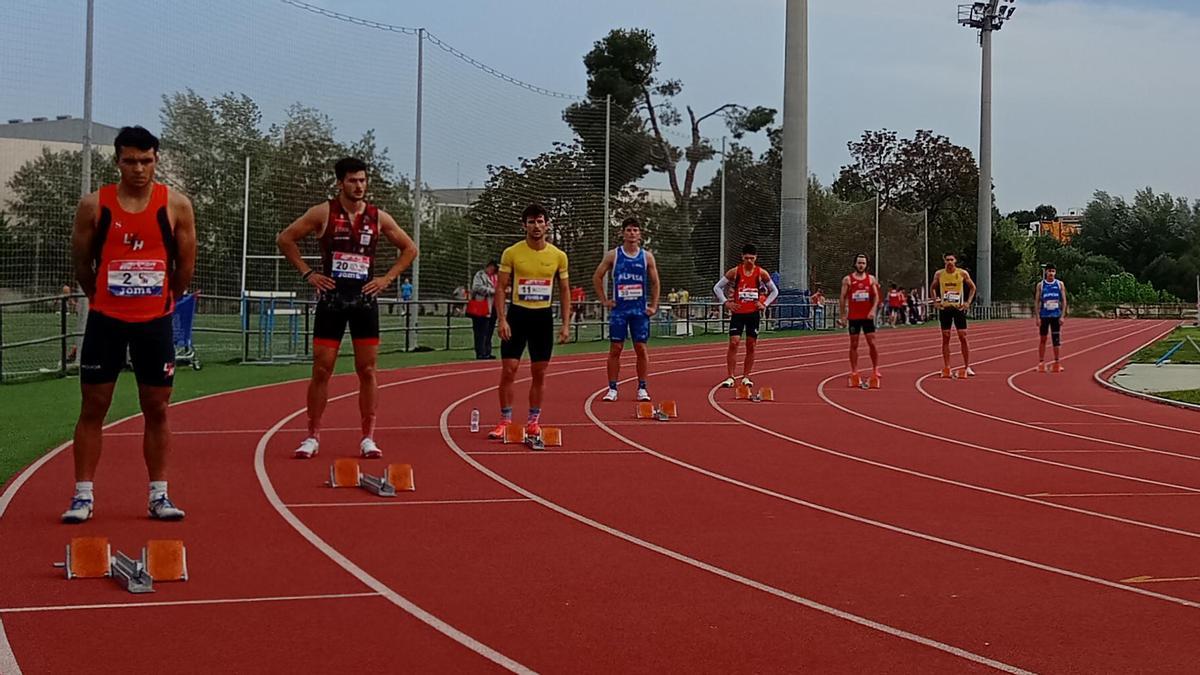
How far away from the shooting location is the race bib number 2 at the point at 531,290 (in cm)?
1129

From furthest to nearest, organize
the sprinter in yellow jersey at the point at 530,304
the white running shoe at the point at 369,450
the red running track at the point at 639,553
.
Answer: the sprinter in yellow jersey at the point at 530,304 → the white running shoe at the point at 369,450 → the red running track at the point at 639,553

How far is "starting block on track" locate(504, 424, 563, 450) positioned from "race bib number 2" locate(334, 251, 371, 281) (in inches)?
84.8

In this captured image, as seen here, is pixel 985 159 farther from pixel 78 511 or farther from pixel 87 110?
pixel 78 511

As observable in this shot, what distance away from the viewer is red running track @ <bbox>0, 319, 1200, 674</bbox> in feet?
16.5

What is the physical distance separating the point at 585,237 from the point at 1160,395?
16.8 metres

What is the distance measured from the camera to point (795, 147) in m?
41.6

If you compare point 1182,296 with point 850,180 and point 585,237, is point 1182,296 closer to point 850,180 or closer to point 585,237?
point 850,180

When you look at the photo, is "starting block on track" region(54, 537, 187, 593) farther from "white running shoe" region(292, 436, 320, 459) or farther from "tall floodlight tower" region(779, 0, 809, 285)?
"tall floodlight tower" region(779, 0, 809, 285)

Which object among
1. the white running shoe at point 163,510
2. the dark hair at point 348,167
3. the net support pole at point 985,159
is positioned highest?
the net support pole at point 985,159

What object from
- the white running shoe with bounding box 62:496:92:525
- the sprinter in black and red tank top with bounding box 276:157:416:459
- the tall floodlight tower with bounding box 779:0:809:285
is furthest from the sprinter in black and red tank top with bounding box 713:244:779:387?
the tall floodlight tower with bounding box 779:0:809:285

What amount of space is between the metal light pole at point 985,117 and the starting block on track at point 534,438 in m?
58.0

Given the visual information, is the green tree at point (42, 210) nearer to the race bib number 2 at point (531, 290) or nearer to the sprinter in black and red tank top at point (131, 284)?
the race bib number 2 at point (531, 290)

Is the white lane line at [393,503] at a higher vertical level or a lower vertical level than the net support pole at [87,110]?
lower

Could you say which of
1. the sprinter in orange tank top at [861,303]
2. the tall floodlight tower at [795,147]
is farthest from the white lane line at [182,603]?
the tall floodlight tower at [795,147]
